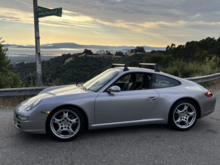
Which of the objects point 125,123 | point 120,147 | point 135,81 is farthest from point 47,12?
point 120,147

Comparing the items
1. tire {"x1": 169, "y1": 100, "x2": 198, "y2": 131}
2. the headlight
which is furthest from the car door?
the headlight

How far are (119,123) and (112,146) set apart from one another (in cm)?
56

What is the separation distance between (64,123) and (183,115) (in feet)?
8.23

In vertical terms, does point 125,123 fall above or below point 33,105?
below

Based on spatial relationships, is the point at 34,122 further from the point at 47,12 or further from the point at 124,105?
the point at 47,12

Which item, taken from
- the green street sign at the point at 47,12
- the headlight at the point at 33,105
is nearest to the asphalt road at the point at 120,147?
the headlight at the point at 33,105

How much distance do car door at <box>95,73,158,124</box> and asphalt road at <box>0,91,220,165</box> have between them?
38 cm

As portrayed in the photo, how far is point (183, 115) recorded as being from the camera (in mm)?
4289

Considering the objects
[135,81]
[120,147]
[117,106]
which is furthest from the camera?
[135,81]

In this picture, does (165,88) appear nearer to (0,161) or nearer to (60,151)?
(60,151)

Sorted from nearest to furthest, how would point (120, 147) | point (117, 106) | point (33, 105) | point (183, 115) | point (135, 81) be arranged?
point (120, 147), point (33, 105), point (117, 106), point (183, 115), point (135, 81)

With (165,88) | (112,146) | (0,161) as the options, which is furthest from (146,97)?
(0,161)

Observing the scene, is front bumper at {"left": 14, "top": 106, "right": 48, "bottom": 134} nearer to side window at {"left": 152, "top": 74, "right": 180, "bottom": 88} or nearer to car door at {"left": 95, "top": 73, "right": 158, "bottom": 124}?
car door at {"left": 95, "top": 73, "right": 158, "bottom": 124}

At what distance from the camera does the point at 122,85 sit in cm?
479
